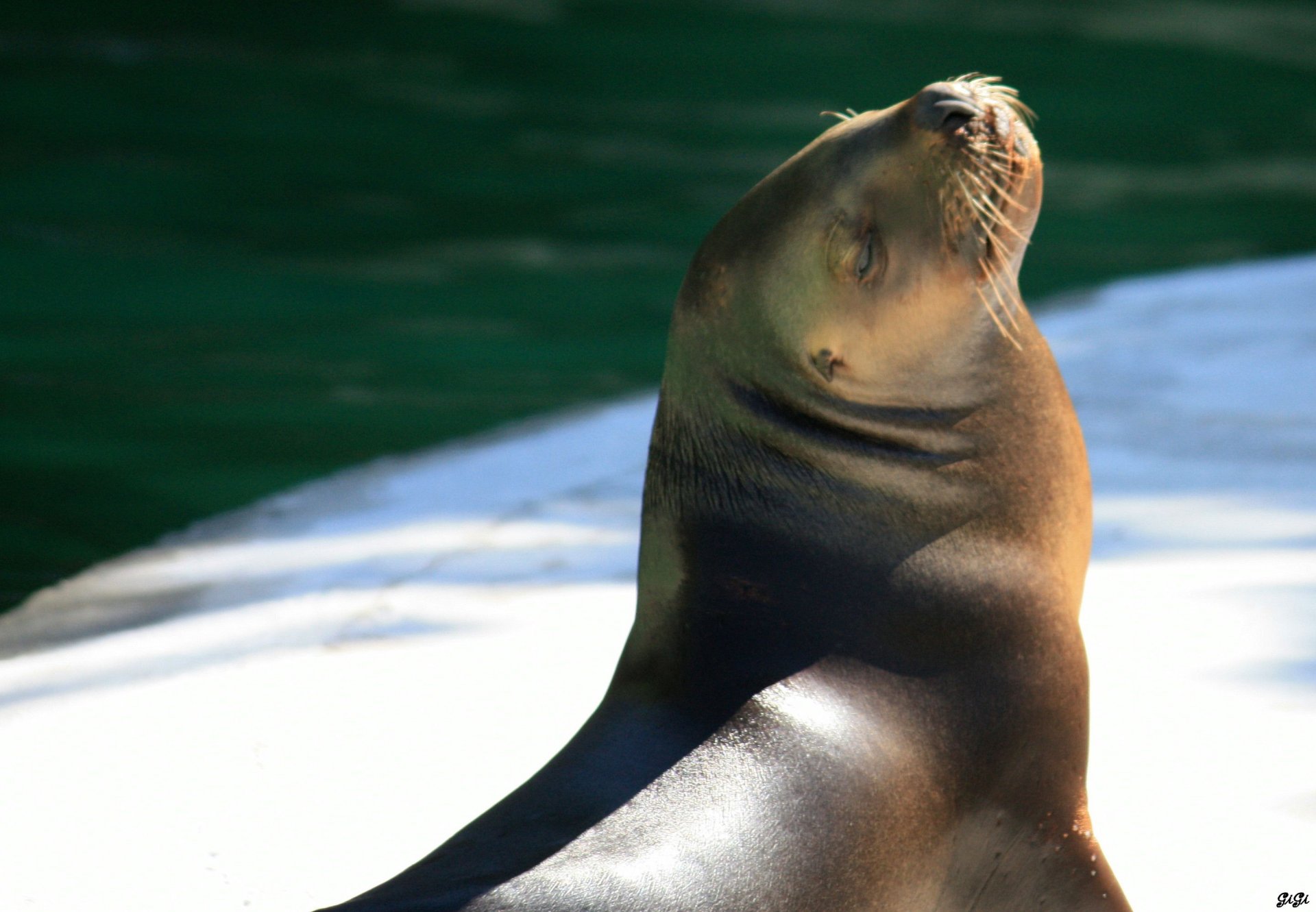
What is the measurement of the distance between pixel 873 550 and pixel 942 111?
1.87 feet

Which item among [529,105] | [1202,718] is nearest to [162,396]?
[1202,718]

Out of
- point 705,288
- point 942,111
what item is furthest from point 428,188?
point 942,111

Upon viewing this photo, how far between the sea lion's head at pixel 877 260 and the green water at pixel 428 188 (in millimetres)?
2551

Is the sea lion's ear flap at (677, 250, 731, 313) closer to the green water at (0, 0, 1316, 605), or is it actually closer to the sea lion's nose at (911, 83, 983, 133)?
the sea lion's nose at (911, 83, 983, 133)

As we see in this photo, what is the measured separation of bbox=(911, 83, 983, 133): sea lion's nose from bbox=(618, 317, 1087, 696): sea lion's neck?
342 mm

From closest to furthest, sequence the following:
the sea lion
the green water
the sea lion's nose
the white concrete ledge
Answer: the sea lion < the sea lion's nose < the white concrete ledge < the green water

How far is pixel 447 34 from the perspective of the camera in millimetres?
11484

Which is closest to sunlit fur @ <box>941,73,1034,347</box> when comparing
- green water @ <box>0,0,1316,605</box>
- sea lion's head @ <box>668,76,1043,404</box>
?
sea lion's head @ <box>668,76,1043,404</box>

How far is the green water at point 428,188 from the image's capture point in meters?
5.78

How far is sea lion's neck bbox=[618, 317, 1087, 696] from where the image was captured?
220 centimetres

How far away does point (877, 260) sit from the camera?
229 cm

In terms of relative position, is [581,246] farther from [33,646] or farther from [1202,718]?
[1202,718]

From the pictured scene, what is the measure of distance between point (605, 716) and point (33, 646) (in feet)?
6.74

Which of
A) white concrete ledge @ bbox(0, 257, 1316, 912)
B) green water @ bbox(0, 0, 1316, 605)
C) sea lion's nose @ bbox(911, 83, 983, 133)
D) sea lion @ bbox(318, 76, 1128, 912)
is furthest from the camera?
green water @ bbox(0, 0, 1316, 605)
